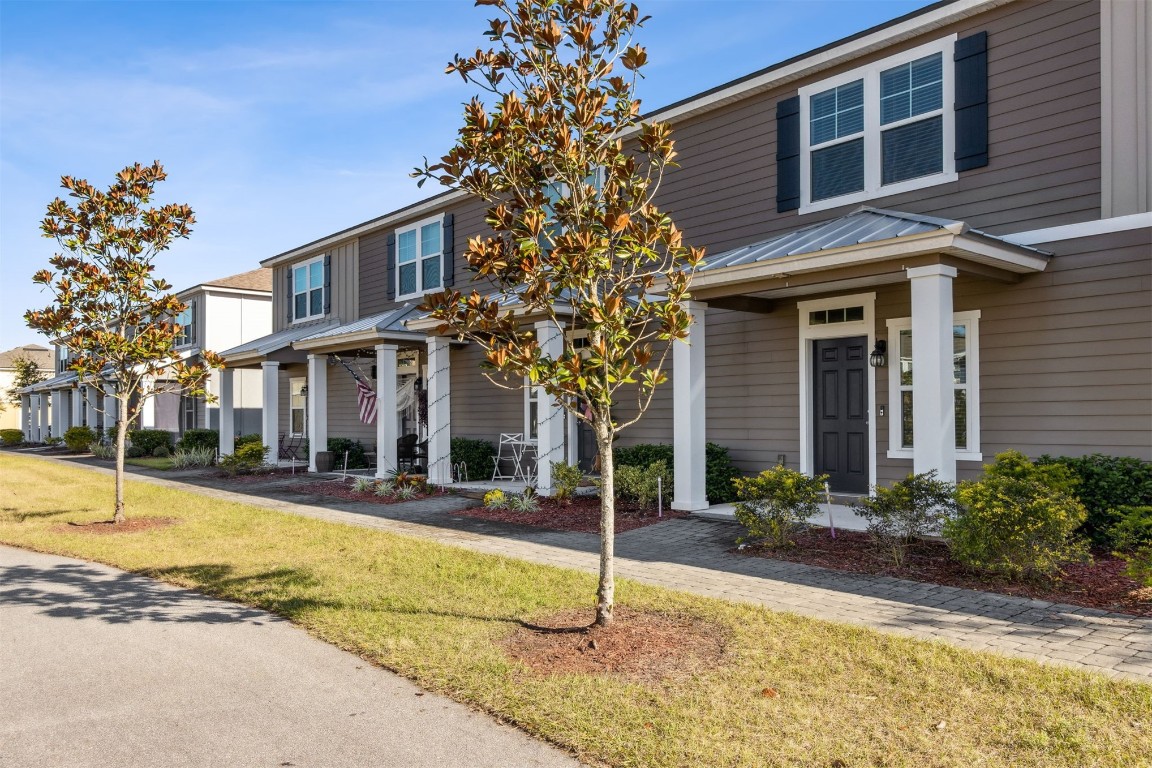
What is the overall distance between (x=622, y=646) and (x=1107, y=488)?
547 centimetres

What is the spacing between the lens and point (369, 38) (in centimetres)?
1036

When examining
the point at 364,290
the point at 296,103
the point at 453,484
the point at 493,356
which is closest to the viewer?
the point at 493,356

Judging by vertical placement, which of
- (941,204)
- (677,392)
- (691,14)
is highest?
(691,14)

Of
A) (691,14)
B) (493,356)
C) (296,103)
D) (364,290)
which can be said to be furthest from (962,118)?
(364,290)

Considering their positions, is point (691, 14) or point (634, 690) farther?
point (691, 14)

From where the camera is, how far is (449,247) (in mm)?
16766

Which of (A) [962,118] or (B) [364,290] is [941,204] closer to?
(A) [962,118]

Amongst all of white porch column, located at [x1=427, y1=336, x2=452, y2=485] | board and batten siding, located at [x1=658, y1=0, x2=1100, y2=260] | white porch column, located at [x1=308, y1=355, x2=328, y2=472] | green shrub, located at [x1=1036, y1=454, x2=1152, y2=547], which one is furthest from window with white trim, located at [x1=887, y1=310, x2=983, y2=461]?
white porch column, located at [x1=308, y1=355, x2=328, y2=472]

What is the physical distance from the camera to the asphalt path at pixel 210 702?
3691 millimetres

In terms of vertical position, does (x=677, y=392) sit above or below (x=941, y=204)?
below

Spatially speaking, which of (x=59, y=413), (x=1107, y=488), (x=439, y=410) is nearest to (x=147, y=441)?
(x=59, y=413)

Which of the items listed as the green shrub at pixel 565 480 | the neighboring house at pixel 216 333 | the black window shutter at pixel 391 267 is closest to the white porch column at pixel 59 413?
the neighboring house at pixel 216 333

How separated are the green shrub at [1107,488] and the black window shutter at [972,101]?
142 inches

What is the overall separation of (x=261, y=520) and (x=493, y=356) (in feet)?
23.8
